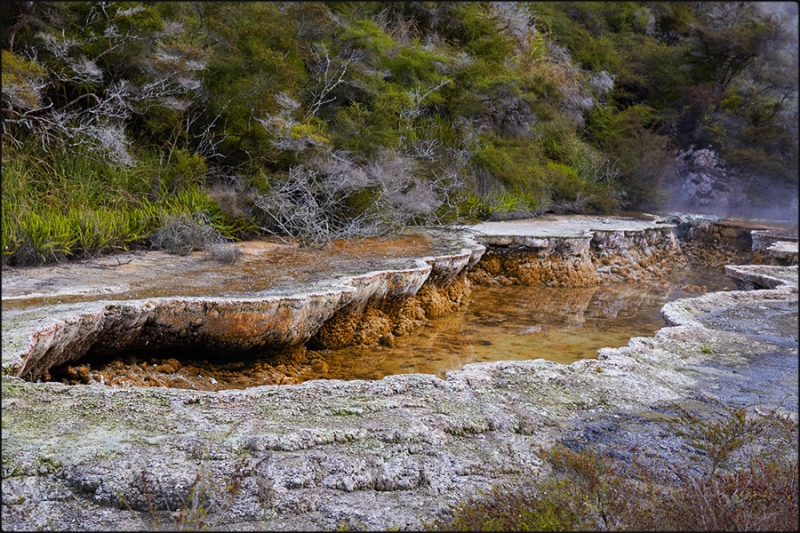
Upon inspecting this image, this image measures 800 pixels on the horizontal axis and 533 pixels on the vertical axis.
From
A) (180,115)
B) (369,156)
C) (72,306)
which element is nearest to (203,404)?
(72,306)

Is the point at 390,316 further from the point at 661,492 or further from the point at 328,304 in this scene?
the point at 661,492

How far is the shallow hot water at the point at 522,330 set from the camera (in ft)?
18.0

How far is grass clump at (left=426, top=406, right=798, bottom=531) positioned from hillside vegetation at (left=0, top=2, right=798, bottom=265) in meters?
4.50

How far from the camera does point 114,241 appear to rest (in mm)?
6051

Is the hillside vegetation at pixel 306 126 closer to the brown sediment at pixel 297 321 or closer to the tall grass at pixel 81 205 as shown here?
the tall grass at pixel 81 205

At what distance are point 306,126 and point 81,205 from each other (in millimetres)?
2730

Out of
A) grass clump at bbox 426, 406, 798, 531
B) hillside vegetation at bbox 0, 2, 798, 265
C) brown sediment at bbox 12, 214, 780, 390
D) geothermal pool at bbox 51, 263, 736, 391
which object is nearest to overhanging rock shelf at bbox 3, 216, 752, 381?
brown sediment at bbox 12, 214, 780, 390

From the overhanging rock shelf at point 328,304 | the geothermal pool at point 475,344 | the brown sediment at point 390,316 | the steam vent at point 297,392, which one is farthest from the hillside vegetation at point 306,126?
the geothermal pool at point 475,344

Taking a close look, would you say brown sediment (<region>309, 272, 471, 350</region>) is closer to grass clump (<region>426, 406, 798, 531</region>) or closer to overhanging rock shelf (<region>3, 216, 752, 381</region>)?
overhanging rock shelf (<region>3, 216, 752, 381</region>)

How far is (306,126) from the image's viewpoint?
25.4 feet

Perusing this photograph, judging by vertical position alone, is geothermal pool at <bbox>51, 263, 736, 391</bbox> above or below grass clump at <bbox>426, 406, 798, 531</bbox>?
below

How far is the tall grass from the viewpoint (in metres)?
5.36

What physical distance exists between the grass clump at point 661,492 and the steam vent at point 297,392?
165 millimetres

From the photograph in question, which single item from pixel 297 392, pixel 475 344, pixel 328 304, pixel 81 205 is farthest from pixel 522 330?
pixel 81 205
